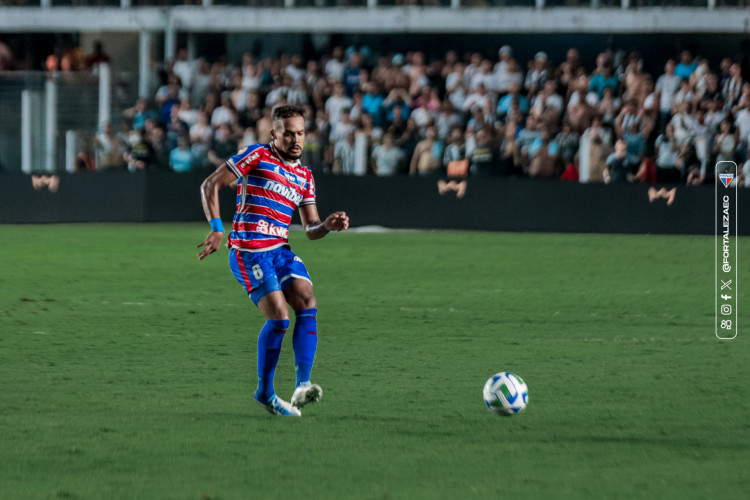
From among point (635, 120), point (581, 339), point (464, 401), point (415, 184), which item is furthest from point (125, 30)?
point (464, 401)

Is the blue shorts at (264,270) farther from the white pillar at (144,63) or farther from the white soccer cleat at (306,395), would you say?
the white pillar at (144,63)

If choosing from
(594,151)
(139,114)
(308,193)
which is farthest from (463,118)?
(308,193)

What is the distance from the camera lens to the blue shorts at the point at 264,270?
744cm

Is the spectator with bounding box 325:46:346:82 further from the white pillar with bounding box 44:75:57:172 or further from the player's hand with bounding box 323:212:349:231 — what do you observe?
the player's hand with bounding box 323:212:349:231

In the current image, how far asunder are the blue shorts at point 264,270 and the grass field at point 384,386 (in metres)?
0.71

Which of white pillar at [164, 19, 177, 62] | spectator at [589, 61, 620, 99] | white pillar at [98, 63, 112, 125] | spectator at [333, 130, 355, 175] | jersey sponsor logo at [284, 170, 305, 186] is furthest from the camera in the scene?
white pillar at [164, 19, 177, 62]

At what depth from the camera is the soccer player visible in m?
7.43

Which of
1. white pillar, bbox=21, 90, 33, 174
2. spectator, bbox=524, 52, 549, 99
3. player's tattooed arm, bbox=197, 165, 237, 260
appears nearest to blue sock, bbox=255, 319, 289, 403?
player's tattooed arm, bbox=197, 165, 237, 260

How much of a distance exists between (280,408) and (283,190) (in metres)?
1.29

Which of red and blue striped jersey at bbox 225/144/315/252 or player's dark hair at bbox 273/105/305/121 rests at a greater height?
player's dark hair at bbox 273/105/305/121

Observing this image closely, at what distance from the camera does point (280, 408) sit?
7.29 m

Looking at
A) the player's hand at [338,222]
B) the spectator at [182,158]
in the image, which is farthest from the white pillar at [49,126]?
the player's hand at [338,222]

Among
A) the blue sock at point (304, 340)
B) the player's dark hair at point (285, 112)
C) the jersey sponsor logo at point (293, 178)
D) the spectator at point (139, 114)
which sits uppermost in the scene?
the player's dark hair at point (285, 112)

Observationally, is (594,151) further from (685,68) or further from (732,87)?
(685,68)
